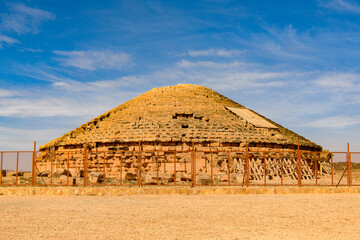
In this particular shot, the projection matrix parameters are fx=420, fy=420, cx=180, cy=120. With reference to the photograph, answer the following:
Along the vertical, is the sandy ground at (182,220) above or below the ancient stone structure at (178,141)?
below

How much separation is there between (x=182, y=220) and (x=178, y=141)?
58.7 ft

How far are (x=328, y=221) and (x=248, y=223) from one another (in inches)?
81.7

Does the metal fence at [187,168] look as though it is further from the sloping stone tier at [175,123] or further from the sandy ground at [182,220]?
the sandy ground at [182,220]

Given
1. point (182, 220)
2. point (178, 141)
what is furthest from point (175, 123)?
point (182, 220)

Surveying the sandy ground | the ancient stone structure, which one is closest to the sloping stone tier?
the ancient stone structure

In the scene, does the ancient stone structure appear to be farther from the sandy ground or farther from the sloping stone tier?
the sandy ground

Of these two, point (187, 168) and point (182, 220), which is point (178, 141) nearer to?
point (187, 168)

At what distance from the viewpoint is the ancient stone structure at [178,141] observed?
2738 cm

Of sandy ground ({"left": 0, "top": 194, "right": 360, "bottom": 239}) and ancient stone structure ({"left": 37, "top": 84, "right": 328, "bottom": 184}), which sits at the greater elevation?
ancient stone structure ({"left": 37, "top": 84, "right": 328, "bottom": 184})

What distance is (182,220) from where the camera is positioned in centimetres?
1068

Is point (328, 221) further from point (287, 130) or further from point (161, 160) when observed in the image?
point (287, 130)

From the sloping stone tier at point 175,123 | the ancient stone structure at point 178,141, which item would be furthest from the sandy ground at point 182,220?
the sloping stone tier at point 175,123

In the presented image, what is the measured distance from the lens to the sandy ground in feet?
29.0

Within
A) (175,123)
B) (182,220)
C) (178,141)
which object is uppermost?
(175,123)
